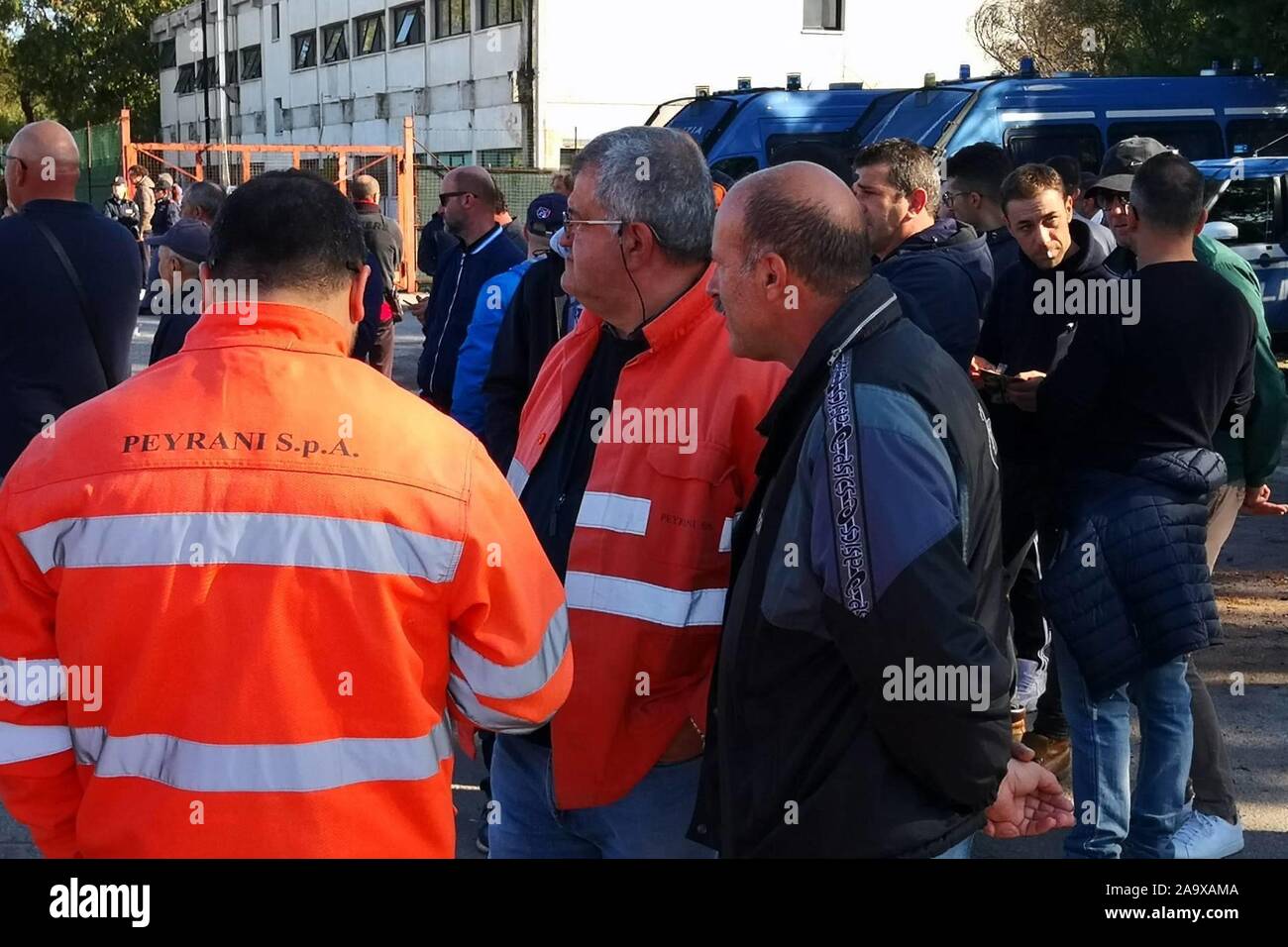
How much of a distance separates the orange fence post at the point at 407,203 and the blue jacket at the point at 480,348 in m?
18.7

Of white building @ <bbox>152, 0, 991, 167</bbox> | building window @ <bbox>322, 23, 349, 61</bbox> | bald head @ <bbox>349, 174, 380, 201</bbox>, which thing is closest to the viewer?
bald head @ <bbox>349, 174, 380, 201</bbox>

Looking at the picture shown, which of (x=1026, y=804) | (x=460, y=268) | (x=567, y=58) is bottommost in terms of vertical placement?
(x=1026, y=804)

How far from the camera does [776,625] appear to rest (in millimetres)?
2314

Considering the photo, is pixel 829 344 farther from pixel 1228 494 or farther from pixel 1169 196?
pixel 1228 494

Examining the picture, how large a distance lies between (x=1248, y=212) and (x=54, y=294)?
11.8 meters

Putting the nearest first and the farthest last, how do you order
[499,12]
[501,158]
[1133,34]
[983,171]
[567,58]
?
[983,171]
[1133,34]
[567,58]
[501,158]
[499,12]

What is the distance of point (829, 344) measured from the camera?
2379mm

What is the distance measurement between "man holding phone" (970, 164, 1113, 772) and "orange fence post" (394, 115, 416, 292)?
2002cm

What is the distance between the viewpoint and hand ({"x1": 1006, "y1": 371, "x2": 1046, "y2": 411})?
434 cm

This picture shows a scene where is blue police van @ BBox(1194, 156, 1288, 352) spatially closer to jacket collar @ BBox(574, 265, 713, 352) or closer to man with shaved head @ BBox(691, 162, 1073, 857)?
jacket collar @ BBox(574, 265, 713, 352)

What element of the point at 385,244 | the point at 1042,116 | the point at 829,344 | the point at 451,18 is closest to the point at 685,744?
the point at 829,344

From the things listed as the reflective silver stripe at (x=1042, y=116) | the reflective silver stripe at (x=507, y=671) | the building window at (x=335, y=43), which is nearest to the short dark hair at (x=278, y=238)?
the reflective silver stripe at (x=507, y=671)

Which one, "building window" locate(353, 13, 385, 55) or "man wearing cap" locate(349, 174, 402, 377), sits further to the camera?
"building window" locate(353, 13, 385, 55)

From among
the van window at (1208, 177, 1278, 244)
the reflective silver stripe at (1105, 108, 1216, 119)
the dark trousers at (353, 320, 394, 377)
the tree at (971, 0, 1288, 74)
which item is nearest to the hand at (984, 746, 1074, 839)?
the dark trousers at (353, 320, 394, 377)
